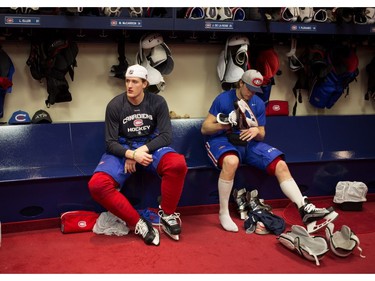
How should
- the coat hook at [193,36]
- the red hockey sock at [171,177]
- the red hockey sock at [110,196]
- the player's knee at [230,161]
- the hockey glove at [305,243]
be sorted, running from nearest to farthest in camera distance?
the hockey glove at [305,243]
the red hockey sock at [110,196]
the red hockey sock at [171,177]
the player's knee at [230,161]
the coat hook at [193,36]

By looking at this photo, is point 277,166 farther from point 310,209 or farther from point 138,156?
point 138,156

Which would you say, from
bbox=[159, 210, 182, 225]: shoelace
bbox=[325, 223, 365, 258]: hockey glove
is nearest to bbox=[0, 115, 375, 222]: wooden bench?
bbox=[159, 210, 182, 225]: shoelace

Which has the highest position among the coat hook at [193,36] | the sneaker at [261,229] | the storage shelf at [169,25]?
the storage shelf at [169,25]

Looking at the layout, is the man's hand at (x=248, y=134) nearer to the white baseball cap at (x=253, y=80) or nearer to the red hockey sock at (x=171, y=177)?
the white baseball cap at (x=253, y=80)

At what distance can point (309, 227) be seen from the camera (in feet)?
9.89

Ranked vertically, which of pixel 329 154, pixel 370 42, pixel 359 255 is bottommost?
pixel 359 255

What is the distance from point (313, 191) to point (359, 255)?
3.52 feet

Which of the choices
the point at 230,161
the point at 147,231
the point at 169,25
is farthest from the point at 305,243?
the point at 169,25

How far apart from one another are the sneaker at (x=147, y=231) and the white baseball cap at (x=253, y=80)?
121 centimetres

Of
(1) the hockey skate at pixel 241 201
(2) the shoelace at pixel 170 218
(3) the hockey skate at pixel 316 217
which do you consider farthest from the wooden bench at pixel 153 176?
(3) the hockey skate at pixel 316 217

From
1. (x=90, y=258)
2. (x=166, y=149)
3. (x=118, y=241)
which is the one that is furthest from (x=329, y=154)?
(x=90, y=258)

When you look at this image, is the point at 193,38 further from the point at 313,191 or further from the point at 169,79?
the point at 313,191

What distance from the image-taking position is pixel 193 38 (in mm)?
4016

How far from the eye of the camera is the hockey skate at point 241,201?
3.39 meters
